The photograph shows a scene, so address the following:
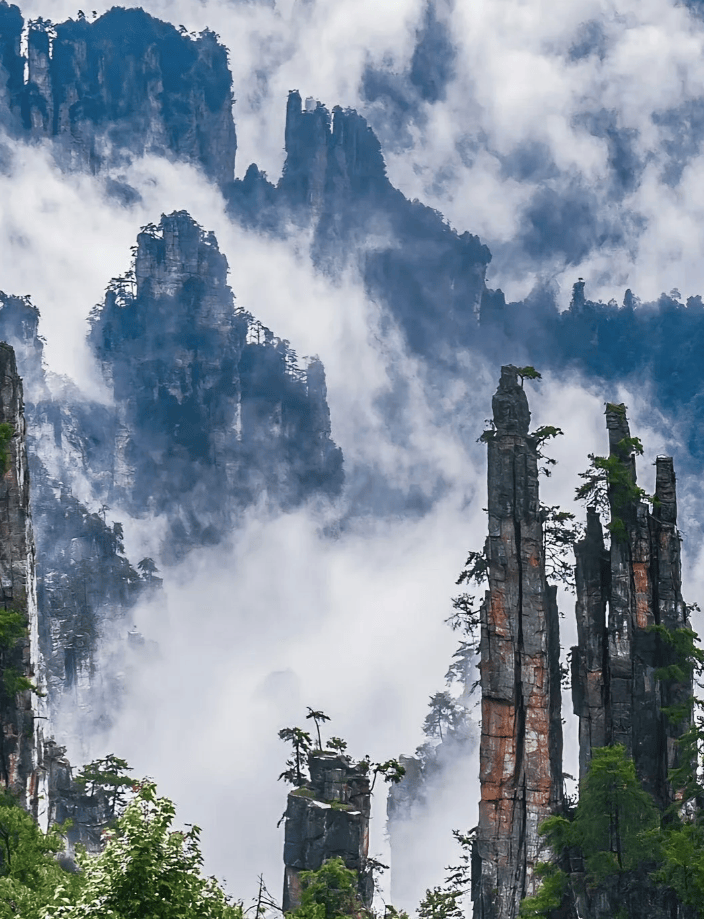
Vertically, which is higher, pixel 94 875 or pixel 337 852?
pixel 337 852

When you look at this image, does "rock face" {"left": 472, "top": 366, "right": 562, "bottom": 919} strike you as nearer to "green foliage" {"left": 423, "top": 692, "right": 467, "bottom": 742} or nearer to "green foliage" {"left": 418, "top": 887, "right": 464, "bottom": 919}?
"green foliage" {"left": 418, "top": 887, "right": 464, "bottom": 919}

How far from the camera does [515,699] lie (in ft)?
190

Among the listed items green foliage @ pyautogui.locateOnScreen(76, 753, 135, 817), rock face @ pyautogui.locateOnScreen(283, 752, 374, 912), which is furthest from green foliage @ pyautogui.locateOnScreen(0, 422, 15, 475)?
green foliage @ pyautogui.locateOnScreen(76, 753, 135, 817)

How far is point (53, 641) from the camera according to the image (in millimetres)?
138750

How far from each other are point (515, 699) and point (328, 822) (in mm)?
11071

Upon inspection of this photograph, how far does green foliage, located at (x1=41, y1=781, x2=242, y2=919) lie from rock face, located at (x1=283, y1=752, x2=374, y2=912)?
37664 mm

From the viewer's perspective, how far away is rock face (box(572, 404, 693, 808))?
55781 mm

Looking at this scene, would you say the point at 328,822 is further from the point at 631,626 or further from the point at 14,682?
the point at 631,626

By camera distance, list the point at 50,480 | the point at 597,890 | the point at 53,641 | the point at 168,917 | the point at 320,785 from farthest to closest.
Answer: the point at 50,480 < the point at 53,641 < the point at 320,785 < the point at 597,890 < the point at 168,917

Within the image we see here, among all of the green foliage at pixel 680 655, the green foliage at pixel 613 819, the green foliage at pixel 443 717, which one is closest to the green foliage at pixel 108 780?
the green foliage at pixel 613 819

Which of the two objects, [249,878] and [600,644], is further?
[249,878]

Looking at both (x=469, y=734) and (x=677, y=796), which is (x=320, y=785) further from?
(x=469, y=734)

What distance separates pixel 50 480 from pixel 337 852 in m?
135

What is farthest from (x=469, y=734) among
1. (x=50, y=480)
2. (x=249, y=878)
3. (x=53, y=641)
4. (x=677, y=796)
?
(x=677, y=796)
